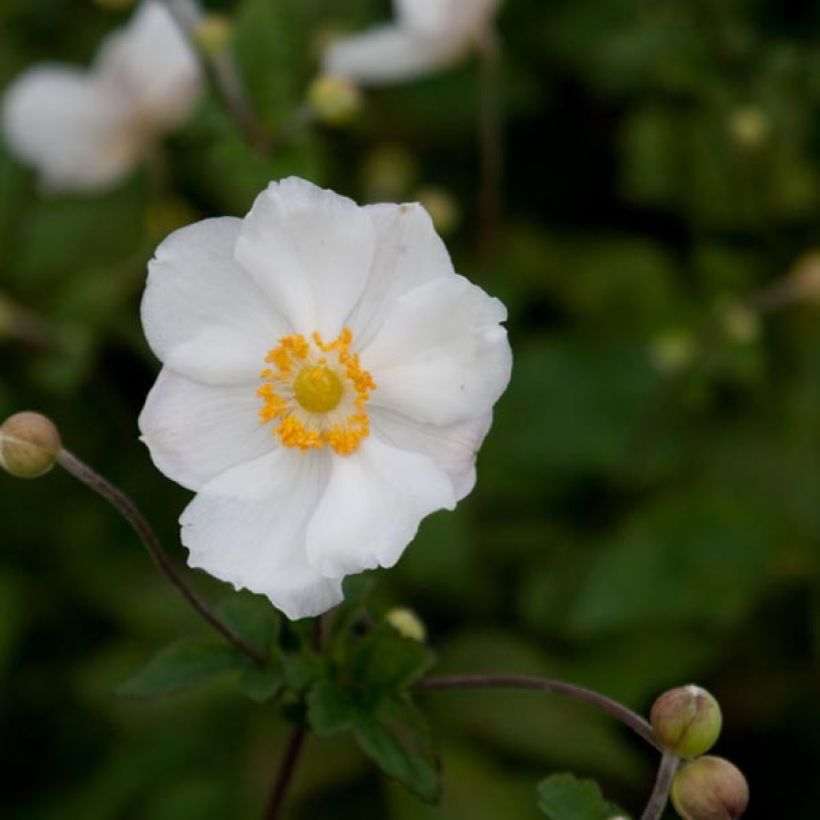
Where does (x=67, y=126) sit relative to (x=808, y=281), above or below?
above

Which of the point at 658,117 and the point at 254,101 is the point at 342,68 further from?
the point at 658,117

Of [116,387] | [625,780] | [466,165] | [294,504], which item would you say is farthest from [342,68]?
[625,780]

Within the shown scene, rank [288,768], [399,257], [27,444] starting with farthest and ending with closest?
[288,768], [399,257], [27,444]

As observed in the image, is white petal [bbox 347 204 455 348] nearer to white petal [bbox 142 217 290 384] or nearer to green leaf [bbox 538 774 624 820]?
white petal [bbox 142 217 290 384]

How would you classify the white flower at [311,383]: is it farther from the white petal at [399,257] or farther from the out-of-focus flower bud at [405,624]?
the out-of-focus flower bud at [405,624]

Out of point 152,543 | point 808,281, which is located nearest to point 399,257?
point 152,543

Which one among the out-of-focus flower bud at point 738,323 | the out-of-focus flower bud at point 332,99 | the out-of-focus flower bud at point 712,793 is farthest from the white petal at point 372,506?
the out-of-focus flower bud at point 738,323

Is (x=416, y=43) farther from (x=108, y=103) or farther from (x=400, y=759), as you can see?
(x=400, y=759)
